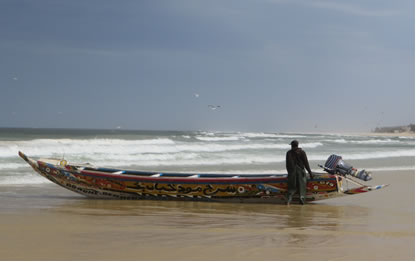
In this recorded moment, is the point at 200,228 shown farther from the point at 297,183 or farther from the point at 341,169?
the point at 341,169

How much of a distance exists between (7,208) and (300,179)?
15.9 ft

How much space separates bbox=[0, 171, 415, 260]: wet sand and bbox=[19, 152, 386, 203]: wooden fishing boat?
0.83ft

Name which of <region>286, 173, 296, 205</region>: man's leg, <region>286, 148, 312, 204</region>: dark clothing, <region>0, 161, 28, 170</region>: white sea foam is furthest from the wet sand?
<region>0, 161, 28, 170</region>: white sea foam

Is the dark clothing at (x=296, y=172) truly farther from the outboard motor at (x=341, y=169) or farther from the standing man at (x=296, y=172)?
the outboard motor at (x=341, y=169)

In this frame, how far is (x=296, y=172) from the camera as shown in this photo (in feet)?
29.5

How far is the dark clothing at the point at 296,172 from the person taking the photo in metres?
8.95

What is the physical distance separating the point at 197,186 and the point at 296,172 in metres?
1.80

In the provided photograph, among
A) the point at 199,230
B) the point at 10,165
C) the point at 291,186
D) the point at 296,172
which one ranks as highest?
the point at 10,165


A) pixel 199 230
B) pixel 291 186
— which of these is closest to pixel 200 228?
pixel 199 230

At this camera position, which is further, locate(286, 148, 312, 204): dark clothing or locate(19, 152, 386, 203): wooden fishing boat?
locate(19, 152, 386, 203): wooden fishing boat

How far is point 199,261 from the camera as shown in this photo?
4.90m

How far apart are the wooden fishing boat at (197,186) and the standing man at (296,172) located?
19 centimetres

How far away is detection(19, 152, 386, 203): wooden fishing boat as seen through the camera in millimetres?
9188

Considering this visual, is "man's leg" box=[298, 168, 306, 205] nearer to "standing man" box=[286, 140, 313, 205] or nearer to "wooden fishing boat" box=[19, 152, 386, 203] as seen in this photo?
"standing man" box=[286, 140, 313, 205]
